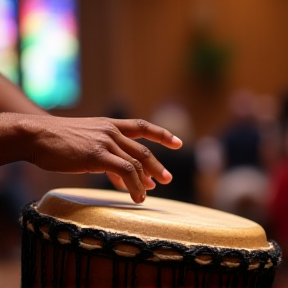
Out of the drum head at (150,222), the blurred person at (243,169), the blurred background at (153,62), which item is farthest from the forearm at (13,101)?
the blurred background at (153,62)

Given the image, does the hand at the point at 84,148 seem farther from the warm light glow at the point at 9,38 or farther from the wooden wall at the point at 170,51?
the wooden wall at the point at 170,51

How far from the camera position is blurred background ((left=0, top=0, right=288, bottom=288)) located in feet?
21.7

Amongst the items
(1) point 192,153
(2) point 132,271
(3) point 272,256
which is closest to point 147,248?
(2) point 132,271

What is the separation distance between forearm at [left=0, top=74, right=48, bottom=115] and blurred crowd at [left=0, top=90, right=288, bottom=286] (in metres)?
2.56

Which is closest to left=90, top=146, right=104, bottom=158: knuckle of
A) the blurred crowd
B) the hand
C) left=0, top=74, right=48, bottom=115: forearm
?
the hand

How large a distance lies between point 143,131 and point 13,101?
1.13ft

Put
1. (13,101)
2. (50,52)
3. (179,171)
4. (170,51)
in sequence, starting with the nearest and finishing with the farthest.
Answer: (13,101)
(179,171)
(50,52)
(170,51)

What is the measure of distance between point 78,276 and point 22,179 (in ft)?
14.0

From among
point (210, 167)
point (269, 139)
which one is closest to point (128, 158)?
point (269, 139)

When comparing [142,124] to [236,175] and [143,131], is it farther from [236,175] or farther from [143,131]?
[236,175]

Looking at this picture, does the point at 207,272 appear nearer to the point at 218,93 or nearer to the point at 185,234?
the point at 185,234

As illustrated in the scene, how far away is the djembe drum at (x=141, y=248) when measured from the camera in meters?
1.25

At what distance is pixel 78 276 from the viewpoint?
1308 mm

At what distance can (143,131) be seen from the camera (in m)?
1.42
